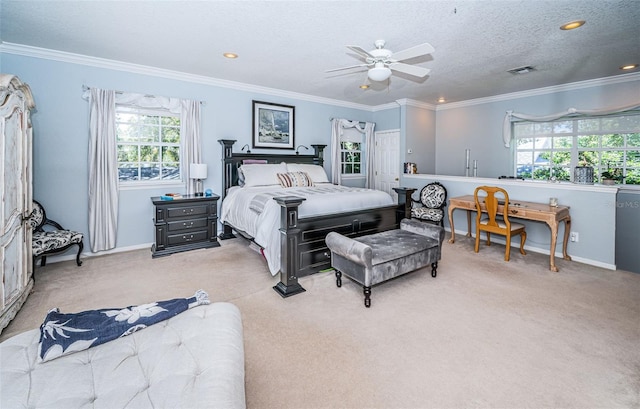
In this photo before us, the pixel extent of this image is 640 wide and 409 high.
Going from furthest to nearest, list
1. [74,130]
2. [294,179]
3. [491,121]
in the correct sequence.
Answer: [491,121] → [294,179] → [74,130]

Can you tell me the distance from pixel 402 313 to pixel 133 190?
4.17m

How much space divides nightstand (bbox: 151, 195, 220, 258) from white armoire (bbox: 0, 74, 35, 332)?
1408 millimetres

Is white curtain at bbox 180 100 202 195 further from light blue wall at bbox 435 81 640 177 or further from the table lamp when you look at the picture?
light blue wall at bbox 435 81 640 177

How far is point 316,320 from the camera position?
8.63 feet

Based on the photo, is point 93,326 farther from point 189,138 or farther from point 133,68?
point 133,68

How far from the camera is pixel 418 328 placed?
8.26 ft

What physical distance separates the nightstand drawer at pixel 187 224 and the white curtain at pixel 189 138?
591 mm

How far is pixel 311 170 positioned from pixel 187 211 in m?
2.31

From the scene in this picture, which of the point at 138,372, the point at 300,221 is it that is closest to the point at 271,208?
the point at 300,221

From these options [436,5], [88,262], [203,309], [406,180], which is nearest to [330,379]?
[203,309]

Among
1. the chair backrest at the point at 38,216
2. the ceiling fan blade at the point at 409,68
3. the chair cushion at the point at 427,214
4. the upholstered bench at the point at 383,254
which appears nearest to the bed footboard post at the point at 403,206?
the upholstered bench at the point at 383,254

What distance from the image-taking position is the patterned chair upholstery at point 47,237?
3449mm

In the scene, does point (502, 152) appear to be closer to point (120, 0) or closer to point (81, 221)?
point (120, 0)

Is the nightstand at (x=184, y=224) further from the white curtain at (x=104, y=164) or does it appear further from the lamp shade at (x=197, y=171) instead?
the white curtain at (x=104, y=164)
